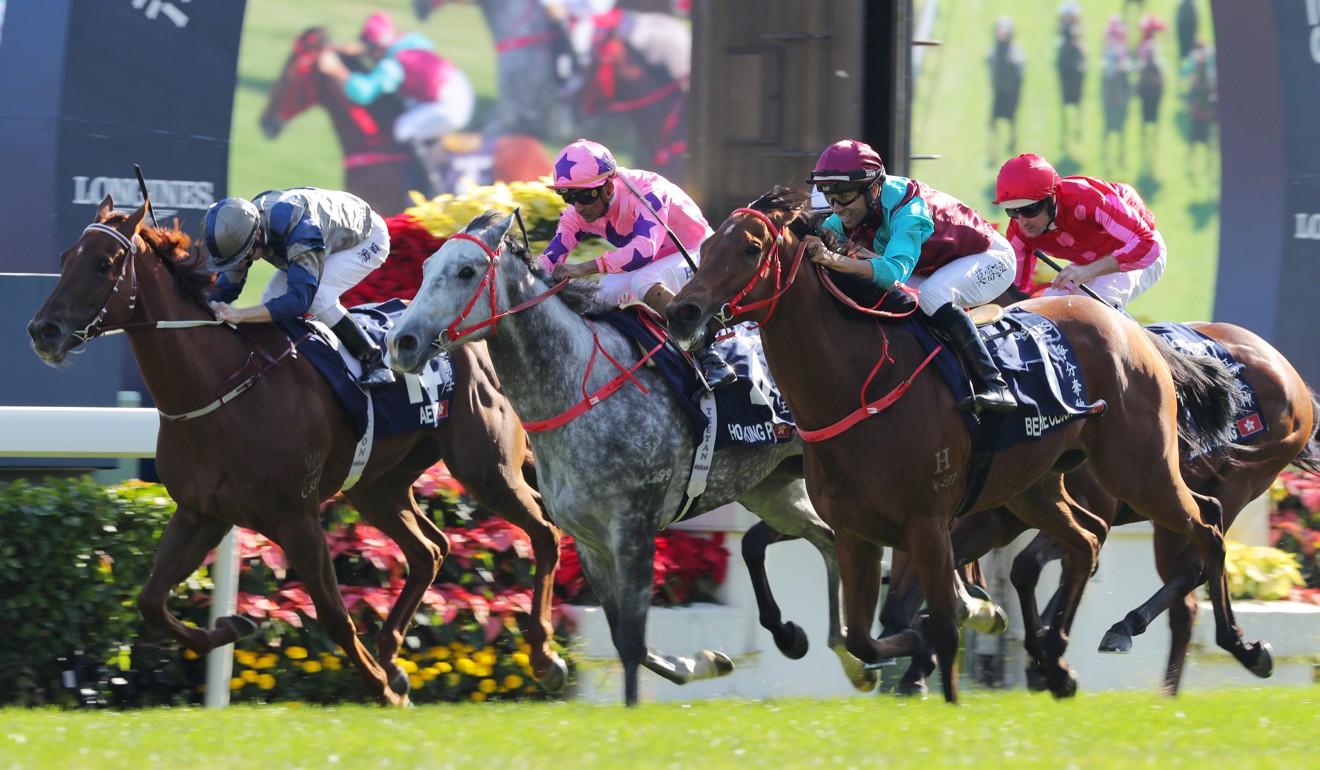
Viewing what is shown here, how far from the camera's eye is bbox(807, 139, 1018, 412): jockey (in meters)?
6.68

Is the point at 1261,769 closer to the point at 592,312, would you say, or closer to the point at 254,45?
the point at 592,312

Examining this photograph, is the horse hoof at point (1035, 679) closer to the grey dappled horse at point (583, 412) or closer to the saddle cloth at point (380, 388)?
the grey dappled horse at point (583, 412)

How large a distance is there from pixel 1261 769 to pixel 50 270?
8.40 meters

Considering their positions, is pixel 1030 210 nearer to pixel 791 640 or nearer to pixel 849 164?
pixel 849 164

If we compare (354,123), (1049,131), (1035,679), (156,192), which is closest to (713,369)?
(1035,679)

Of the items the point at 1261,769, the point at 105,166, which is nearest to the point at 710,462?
the point at 1261,769

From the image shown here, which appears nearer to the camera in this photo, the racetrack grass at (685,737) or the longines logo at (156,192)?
the racetrack grass at (685,737)

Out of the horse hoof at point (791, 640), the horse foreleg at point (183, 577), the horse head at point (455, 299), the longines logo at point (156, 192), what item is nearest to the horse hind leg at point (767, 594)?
the horse hoof at point (791, 640)

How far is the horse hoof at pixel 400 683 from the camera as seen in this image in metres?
7.45

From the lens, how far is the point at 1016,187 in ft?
26.0

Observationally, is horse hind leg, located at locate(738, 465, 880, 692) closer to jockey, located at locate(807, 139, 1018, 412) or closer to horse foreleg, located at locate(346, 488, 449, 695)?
jockey, located at locate(807, 139, 1018, 412)

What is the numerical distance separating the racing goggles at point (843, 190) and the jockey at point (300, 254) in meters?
1.99

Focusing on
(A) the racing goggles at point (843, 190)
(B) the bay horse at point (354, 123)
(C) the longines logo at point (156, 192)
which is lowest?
(A) the racing goggles at point (843, 190)

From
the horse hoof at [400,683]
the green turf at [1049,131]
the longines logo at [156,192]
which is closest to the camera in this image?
the horse hoof at [400,683]
